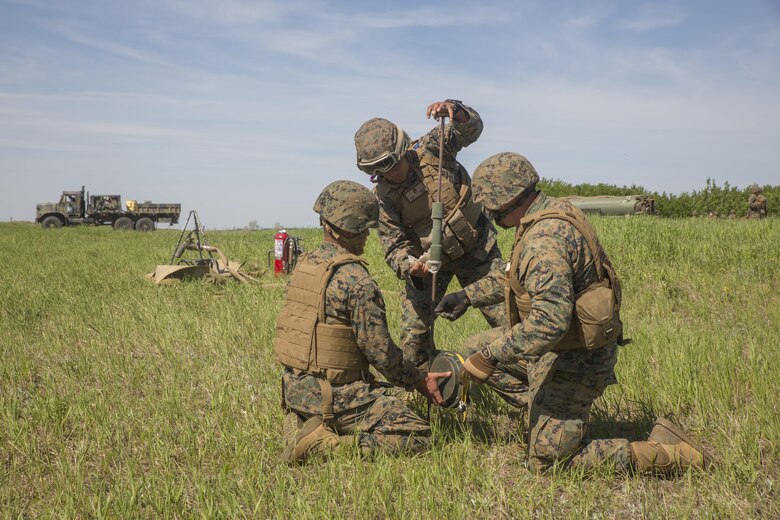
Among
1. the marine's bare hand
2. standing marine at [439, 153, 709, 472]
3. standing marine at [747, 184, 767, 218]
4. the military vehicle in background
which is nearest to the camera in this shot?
standing marine at [439, 153, 709, 472]

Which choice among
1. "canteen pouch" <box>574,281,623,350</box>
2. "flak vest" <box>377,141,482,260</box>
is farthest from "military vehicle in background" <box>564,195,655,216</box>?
"canteen pouch" <box>574,281,623,350</box>

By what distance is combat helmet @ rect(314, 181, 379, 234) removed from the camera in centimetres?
450

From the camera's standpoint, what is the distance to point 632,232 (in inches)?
526

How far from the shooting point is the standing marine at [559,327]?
12.9 feet

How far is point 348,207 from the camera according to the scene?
4.50m

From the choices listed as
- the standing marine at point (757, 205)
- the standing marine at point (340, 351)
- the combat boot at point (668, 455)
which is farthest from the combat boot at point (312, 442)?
the standing marine at point (757, 205)

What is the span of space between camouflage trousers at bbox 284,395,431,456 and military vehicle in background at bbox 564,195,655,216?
2548 centimetres

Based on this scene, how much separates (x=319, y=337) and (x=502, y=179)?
5.01 feet

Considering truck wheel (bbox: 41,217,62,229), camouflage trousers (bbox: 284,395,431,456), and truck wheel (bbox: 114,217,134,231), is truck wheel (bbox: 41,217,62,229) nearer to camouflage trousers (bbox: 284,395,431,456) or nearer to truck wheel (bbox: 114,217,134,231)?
truck wheel (bbox: 114,217,134,231)

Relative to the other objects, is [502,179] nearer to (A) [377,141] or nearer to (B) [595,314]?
(B) [595,314]

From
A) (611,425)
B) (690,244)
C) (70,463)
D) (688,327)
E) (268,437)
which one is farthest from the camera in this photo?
(690,244)

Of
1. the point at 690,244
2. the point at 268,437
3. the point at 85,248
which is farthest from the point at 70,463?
the point at 85,248

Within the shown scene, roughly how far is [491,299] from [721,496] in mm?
2302

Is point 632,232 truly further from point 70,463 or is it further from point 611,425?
point 70,463
